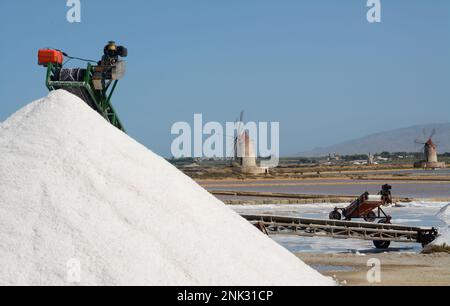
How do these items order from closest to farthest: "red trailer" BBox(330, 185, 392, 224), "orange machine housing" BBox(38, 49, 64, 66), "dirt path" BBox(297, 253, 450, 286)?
"dirt path" BBox(297, 253, 450, 286) < "orange machine housing" BBox(38, 49, 64, 66) < "red trailer" BBox(330, 185, 392, 224)

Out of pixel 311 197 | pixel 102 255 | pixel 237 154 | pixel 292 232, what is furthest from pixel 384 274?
pixel 237 154

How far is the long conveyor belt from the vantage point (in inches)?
654

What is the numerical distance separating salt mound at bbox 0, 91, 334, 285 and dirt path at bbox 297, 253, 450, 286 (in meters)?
2.76

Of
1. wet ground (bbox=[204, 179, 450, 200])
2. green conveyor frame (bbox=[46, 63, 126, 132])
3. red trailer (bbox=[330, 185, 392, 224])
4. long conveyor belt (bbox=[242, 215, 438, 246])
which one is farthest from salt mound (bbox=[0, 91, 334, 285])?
wet ground (bbox=[204, 179, 450, 200])

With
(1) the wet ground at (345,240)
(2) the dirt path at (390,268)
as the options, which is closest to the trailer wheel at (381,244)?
(1) the wet ground at (345,240)

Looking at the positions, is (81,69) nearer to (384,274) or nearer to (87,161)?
(87,161)

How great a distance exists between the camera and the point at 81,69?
11.4m

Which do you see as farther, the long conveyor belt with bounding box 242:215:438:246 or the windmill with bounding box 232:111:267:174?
the windmill with bounding box 232:111:267:174

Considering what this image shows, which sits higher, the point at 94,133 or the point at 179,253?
the point at 94,133

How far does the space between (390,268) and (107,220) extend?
22.2ft

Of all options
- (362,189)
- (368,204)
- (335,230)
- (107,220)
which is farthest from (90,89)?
(362,189)

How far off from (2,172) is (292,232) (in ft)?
31.3

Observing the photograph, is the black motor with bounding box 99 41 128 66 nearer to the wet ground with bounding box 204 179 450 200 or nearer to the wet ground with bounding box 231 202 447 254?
the wet ground with bounding box 231 202 447 254

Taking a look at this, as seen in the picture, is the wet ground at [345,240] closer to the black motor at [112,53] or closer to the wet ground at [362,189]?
the black motor at [112,53]
